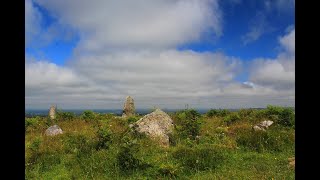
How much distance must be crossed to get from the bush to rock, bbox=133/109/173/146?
3.08 m

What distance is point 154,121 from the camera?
1612cm

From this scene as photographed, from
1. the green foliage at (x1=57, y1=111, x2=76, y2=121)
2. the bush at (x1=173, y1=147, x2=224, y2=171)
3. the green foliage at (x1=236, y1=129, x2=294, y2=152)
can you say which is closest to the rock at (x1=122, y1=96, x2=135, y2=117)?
the green foliage at (x1=57, y1=111, x2=76, y2=121)

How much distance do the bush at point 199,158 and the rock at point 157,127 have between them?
3078 mm

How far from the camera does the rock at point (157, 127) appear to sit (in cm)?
1483

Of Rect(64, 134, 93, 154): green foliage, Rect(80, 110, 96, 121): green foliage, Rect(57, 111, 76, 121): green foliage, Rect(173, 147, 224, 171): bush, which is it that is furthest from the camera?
Rect(57, 111, 76, 121): green foliage

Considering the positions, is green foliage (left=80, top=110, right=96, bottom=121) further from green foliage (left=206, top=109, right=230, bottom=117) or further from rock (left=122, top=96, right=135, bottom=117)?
green foliage (left=206, top=109, right=230, bottom=117)

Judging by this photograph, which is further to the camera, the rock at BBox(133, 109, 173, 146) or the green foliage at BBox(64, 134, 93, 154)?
the rock at BBox(133, 109, 173, 146)

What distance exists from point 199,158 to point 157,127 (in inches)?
204

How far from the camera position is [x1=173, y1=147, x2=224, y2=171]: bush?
401 inches

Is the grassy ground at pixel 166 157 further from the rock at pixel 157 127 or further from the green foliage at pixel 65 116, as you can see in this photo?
the green foliage at pixel 65 116
